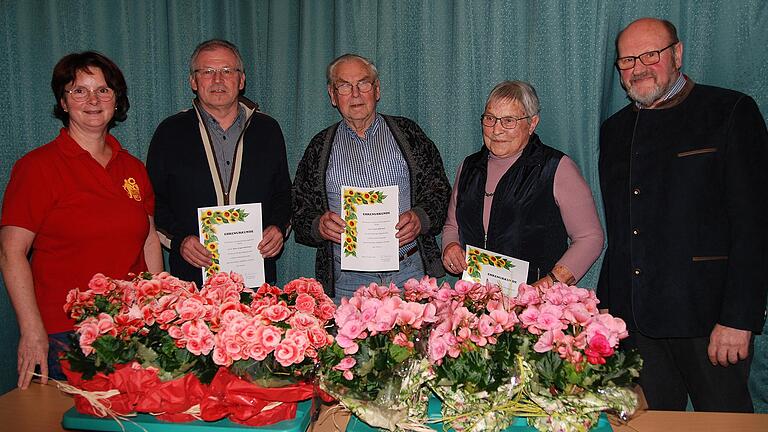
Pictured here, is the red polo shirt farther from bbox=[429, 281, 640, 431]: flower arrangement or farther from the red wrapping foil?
bbox=[429, 281, 640, 431]: flower arrangement

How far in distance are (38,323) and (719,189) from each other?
2923 mm

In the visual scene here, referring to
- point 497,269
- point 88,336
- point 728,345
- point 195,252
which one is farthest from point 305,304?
Result: point 728,345

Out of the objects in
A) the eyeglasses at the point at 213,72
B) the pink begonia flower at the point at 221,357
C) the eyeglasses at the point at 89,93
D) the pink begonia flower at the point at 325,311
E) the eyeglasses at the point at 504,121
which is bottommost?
the pink begonia flower at the point at 221,357

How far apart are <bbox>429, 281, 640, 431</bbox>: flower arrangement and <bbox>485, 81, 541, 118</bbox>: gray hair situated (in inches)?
52.9

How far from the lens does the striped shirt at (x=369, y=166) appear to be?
9.66ft

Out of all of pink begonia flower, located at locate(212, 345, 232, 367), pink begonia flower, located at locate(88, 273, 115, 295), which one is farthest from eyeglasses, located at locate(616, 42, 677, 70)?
pink begonia flower, located at locate(88, 273, 115, 295)

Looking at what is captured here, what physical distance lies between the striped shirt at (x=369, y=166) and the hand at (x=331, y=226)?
0.12 metres

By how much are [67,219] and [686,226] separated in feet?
8.86

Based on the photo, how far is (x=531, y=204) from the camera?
8.71 ft

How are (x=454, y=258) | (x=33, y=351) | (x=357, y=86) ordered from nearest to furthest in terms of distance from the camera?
→ (x=33, y=351), (x=454, y=258), (x=357, y=86)

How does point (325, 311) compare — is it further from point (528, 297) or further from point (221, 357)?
point (528, 297)

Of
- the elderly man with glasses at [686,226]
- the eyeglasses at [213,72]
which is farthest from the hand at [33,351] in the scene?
the elderly man with glasses at [686,226]

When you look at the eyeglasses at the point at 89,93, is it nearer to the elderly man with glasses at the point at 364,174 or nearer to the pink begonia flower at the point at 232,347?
the elderly man with glasses at the point at 364,174

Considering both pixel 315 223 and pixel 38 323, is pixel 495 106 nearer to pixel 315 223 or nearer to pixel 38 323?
pixel 315 223
